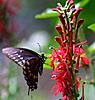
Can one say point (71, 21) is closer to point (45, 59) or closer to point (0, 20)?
point (45, 59)

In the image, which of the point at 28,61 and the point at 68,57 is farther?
the point at 28,61

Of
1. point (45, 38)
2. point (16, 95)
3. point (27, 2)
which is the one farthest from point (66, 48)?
point (27, 2)

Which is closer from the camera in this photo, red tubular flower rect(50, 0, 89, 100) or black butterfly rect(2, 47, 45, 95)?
red tubular flower rect(50, 0, 89, 100)

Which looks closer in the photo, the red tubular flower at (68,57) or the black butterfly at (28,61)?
the red tubular flower at (68,57)
